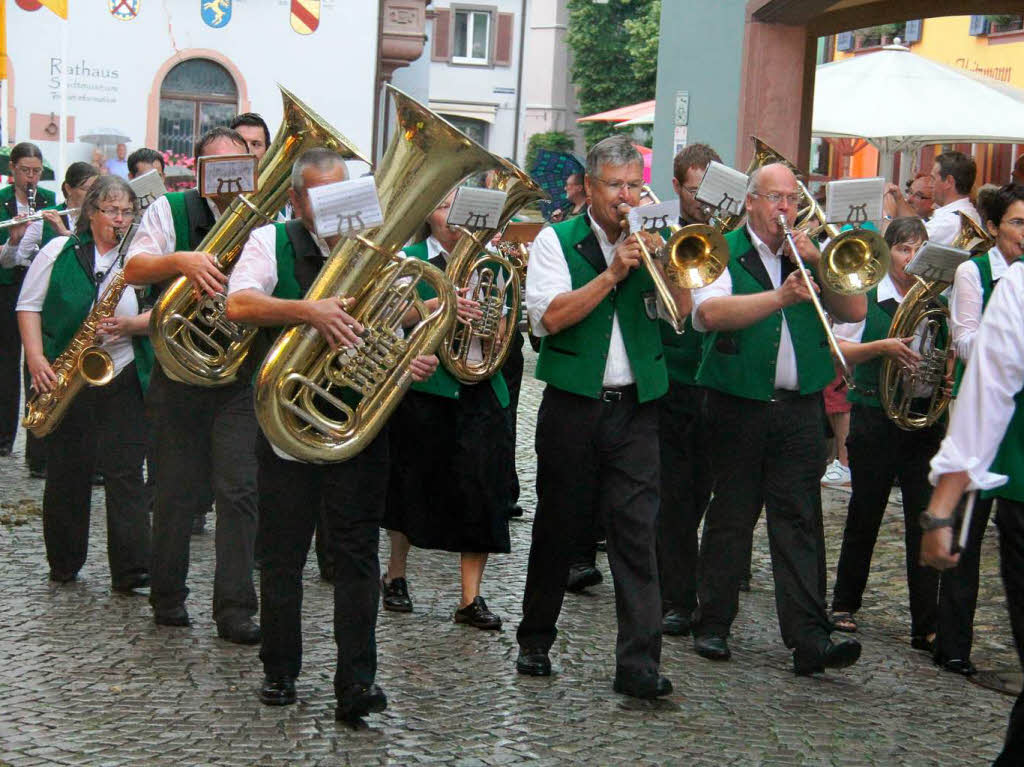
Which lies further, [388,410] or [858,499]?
[858,499]

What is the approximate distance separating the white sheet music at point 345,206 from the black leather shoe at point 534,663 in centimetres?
201

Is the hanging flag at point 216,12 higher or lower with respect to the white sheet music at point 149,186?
higher

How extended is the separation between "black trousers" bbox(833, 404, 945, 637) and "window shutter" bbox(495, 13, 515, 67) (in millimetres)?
52307

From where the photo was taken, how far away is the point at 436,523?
24.3 feet

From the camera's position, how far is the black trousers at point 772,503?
6.65 metres

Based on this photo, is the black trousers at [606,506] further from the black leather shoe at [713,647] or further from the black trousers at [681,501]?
the black trousers at [681,501]

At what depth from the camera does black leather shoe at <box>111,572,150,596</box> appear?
24.8ft

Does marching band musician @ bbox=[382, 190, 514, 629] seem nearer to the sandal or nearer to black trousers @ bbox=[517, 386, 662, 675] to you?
black trousers @ bbox=[517, 386, 662, 675]

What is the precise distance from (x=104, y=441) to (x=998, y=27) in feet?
64.8

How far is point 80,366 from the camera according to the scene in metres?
7.54

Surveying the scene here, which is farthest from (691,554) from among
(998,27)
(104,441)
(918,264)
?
(998,27)

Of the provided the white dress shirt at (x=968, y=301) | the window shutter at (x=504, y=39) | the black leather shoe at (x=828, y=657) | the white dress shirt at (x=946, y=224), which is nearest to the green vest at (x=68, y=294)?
the black leather shoe at (x=828, y=657)

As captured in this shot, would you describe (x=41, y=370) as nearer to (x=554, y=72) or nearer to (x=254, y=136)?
(x=254, y=136)

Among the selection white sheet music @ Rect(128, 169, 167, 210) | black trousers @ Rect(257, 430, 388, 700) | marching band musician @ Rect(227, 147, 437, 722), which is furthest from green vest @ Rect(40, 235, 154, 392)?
black trousers @ Rect(257, 430, 388, 700)
